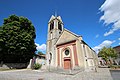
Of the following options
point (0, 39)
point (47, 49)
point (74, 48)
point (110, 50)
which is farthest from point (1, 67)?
point (110, 50)

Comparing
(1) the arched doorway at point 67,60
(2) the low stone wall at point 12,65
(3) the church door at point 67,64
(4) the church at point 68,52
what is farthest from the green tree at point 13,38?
(3) the church door at point 67,64

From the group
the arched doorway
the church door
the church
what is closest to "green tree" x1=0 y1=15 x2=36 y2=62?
the church

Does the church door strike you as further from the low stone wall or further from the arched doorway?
the low stone wall

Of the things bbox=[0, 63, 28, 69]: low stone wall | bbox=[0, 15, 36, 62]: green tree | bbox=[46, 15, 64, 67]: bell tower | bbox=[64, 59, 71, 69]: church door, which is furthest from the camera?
bbox=[46, 15, 64, 67]: bell tower

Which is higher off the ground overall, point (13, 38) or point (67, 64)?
point (13, 38)

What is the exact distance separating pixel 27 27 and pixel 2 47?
26.1 feet

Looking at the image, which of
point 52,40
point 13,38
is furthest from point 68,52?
point 13,38

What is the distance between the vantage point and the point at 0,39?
1952 centimetres

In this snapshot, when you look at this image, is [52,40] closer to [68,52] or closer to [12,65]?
[68,52]

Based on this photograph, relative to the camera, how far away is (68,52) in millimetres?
22297

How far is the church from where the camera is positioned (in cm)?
1948

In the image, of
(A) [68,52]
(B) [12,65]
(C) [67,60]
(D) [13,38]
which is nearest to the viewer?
(D) [13,38]

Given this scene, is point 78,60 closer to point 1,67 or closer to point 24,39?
point 24,39

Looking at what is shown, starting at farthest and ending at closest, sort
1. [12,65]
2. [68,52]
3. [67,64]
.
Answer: [12,65] < [68,52] < [67,64]
